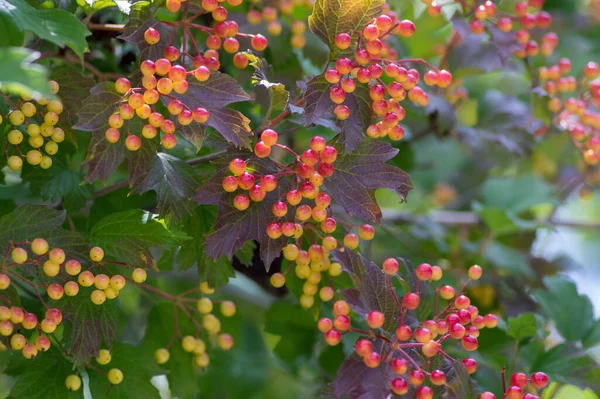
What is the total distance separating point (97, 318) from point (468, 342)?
42 cm

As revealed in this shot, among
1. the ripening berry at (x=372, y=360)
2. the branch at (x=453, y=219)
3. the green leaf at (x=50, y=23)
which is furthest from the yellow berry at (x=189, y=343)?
the branch at (x=453, y=219)

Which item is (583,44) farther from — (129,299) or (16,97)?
(16,97)

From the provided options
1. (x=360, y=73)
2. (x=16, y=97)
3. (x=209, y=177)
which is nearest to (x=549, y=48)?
(x=360, y=73)

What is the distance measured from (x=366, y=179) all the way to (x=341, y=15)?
198mm

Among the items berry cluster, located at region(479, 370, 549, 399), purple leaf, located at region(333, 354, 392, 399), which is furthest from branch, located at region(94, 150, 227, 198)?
berry cluster, located at region(479, 370, 549, 399)

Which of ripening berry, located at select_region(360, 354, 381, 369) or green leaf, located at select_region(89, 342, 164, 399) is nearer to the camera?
ripening berry, located at select_region(360, 354, 381, 369)

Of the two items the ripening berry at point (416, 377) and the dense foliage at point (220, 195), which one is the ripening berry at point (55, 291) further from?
the ripening berry at point (416, 377)

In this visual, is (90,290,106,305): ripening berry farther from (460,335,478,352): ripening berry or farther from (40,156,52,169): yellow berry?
(460,335,478,352): ripening berry

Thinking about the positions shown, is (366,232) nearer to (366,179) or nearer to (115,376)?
(366,179)

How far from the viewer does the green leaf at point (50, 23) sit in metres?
0.70

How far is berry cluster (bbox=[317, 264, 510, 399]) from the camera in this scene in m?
0.71

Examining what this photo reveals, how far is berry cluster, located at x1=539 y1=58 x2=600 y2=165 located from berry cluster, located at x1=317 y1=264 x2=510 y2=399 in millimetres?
473

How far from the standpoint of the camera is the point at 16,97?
82cm

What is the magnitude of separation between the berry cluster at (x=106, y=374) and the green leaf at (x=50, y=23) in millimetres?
358
